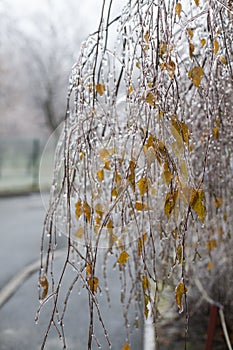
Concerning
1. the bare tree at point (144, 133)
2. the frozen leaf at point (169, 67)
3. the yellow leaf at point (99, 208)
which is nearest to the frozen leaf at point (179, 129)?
the bare tree at point (144, 133)

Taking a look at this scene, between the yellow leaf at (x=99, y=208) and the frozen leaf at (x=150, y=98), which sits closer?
the frozen leaf at (x=150, y=98)

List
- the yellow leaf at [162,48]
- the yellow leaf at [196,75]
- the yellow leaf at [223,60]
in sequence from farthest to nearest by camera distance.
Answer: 1. the yellow leaf at [223,60]
2. the yellow leaf at [162,48]
3. the yellow leaf at [196,75]

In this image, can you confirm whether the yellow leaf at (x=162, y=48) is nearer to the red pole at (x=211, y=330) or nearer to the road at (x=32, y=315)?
the road at (x=32, y=315)

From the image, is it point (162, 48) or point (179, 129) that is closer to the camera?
point (179, 129)

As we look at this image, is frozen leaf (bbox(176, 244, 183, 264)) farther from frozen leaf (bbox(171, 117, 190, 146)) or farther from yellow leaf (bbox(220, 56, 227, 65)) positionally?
yellow leaf (bbox(220, 56, 227, 65))

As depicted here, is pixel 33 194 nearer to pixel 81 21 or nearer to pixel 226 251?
pixel 81 21

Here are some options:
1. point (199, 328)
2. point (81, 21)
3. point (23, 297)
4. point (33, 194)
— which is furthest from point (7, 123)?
point (199, 328)

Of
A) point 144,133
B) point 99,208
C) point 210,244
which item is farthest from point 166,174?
point 210,244

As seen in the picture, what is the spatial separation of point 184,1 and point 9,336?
331 cm

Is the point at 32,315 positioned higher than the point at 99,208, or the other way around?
the point at 99,208

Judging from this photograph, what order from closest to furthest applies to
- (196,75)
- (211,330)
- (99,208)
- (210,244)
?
(196,75), (99,208), (210,244), (211,330)

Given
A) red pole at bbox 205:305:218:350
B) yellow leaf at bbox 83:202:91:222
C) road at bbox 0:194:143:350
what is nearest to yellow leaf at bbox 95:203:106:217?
yellow leaf at bbox 83:202:91:222

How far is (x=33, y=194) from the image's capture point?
14.4 meters

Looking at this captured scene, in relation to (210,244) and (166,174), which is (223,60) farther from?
(210,244)
